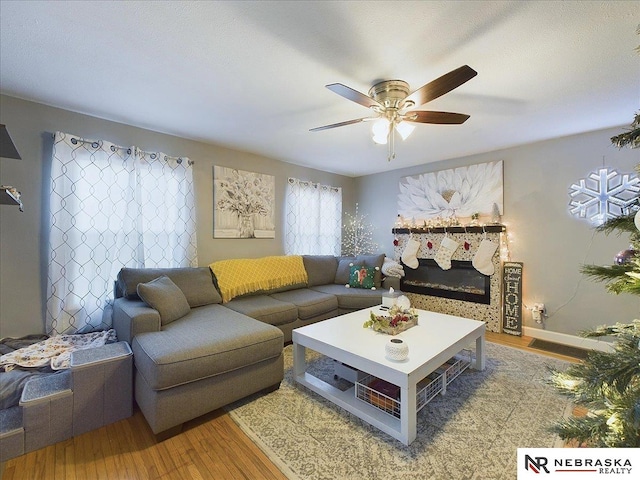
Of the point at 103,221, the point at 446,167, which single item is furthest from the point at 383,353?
the point at 446,167

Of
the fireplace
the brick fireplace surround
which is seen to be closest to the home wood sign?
the brick fireplace surround

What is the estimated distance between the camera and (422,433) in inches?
66.0

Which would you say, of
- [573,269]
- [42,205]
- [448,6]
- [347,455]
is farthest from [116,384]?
[573,269]

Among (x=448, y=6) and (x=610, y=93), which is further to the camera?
(x=610, y=93)

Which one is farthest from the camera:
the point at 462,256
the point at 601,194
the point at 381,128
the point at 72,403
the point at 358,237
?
the point at 358,237

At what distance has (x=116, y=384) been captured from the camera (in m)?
1.79

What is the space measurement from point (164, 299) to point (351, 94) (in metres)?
2.04

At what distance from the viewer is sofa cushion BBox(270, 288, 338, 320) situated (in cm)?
302

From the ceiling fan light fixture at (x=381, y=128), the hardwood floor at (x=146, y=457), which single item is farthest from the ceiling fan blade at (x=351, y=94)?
the hardwood floor at (x=146, y=457)

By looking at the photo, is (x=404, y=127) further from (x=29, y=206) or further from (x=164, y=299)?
(x=29, y=206)

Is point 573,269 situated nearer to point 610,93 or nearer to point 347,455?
point 610,93

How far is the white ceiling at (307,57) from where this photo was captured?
1405 millimetres

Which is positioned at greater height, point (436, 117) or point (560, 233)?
point (436, 117)

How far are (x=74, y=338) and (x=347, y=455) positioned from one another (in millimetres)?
2430
